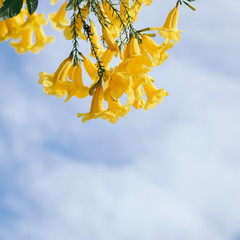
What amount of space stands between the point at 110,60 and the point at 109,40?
5.6 inches

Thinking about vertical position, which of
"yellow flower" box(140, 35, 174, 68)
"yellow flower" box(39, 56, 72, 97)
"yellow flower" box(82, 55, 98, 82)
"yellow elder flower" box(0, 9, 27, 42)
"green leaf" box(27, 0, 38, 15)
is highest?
"yellow flower" box(140, 35, 174, 68)

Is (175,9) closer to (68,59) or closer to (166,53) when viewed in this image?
(166,53)

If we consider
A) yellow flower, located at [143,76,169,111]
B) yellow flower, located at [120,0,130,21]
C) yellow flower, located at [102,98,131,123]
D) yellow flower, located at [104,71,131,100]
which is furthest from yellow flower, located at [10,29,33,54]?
yellow flower, located at [143,76,169,111]

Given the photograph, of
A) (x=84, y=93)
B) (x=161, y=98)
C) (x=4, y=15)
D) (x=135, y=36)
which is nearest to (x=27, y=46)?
(x=4, y=15)

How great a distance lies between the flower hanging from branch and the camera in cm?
253

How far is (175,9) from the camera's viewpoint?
3.19m

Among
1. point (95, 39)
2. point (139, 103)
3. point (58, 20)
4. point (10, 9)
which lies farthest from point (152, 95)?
point (10, 9)

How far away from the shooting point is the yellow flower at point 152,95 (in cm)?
300

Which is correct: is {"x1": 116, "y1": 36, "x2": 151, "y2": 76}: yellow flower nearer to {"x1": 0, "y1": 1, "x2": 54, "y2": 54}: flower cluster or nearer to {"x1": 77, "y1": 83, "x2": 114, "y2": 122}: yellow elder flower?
{"x1": 77, "y1": 83, "x2": 114, "y2": 122}: yellow elder flower

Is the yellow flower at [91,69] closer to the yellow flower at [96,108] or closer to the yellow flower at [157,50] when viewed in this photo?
the yellow flower at [96,108]

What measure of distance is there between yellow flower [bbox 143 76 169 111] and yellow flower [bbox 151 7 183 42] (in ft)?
1.11

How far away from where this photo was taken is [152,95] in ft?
9.90

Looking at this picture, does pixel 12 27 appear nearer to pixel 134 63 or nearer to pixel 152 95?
pixel 134 63

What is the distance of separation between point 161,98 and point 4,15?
4.13 feet
